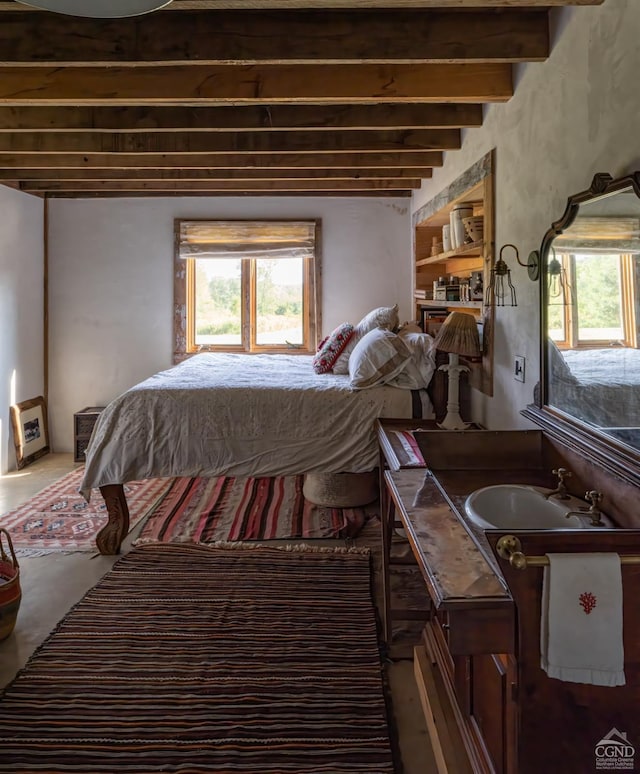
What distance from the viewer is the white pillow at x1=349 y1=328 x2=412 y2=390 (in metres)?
2.88

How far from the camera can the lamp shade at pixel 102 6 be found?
1.07 metres

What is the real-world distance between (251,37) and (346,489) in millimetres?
2452

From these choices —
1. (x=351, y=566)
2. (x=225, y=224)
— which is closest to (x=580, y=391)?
(x=351, y=566)

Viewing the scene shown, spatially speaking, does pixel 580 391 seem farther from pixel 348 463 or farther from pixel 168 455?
pixel 168 455

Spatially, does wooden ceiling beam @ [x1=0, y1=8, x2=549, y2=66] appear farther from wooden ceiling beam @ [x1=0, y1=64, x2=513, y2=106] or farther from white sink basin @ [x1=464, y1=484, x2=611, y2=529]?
white sink basin @ [x1=464, y1=484, x2=611, y2=529]

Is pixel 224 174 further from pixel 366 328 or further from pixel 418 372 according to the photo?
pixel 418 372

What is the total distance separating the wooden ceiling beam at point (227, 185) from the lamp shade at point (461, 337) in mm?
2175

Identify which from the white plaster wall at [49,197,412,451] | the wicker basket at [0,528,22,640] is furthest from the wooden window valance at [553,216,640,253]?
the white plaster wall at [49,197,412,451]

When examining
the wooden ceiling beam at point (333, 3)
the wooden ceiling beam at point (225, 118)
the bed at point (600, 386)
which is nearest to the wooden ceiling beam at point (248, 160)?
the wooden ceiling beam at point (225, 118)

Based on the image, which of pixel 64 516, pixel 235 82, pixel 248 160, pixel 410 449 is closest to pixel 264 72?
pixel 235 82

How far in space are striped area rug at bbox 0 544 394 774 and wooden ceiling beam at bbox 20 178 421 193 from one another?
315 centimetres

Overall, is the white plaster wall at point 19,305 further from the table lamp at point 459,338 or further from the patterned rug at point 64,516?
the table lamp at point 459,338

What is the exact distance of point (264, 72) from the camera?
2275 mm

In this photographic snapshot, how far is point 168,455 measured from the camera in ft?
9.18
